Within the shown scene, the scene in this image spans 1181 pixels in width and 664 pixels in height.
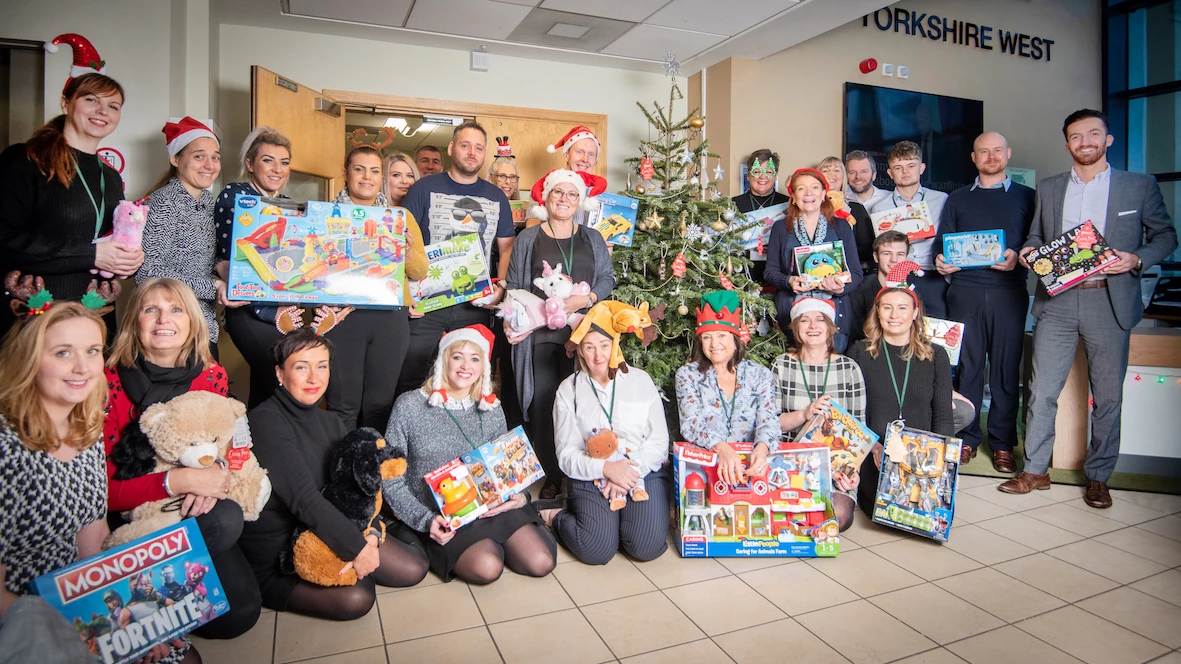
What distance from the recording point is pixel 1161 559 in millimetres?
3107

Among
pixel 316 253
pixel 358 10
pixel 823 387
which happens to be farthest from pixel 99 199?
pixel 823 387

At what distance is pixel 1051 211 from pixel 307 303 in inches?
151

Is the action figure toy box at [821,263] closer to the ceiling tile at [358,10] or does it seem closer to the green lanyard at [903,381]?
the green lanyard at [903,381]

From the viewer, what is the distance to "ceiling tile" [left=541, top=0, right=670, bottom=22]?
4820 mm

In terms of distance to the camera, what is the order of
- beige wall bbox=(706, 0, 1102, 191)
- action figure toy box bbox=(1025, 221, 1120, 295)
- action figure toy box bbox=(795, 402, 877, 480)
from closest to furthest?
action figure toy box bbox=(795, 402, 877, 480) → action figure toy box bbox=(1025, 221, 1120, 295) → beige wall bbox=(706, 0, 1102, 191)

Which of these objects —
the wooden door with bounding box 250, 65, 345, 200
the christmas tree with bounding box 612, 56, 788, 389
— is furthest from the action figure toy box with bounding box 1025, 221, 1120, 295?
the wooden door with bounding box 250, 65, 345, 200

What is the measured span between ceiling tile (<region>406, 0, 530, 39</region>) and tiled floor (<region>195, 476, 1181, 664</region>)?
12.4 ft

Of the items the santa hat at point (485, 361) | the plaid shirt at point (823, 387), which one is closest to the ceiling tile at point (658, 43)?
the plaid shirt at point (823, 387)

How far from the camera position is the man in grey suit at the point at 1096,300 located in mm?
3717

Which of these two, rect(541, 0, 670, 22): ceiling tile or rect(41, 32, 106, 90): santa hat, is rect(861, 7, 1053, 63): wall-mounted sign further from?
rect(41, 32, 106, 90): santa hat

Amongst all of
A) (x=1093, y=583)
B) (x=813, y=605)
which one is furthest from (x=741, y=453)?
(x=1093, y=583)

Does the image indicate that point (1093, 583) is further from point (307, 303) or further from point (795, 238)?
point (307, 303)

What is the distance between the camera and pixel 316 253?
296cm

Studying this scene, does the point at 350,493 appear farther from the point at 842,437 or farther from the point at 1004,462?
the point at 1004,462
